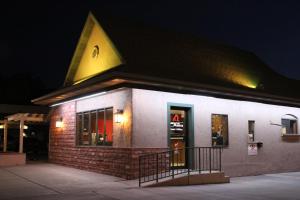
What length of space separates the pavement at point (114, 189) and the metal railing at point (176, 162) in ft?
2.14

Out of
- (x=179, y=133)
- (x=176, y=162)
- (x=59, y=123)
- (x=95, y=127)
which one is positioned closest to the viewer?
(x=176, y=162)

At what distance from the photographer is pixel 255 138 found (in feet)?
52.9

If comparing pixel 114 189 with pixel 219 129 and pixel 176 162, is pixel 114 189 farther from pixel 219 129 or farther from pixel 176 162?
pixel 219 129

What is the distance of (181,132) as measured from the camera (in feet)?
46.6

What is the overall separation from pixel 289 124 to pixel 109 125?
8.69 metres

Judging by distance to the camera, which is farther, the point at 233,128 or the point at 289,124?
the point at 289,124

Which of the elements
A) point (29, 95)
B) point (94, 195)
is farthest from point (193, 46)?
point (29, 95)

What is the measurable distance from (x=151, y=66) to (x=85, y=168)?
4.77 meters

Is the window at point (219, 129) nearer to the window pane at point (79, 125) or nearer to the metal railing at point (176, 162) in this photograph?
the metal railing at point (176, 162)

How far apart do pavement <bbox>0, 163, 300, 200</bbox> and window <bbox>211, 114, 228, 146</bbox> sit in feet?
5.35

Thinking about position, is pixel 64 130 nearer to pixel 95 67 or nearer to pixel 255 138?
pixel 95 67

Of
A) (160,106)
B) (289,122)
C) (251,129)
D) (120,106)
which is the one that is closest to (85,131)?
(120,106)

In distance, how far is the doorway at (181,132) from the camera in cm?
1395

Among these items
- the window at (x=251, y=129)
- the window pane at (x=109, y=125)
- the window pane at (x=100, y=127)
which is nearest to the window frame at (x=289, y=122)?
the window at (x=251, y=129)
